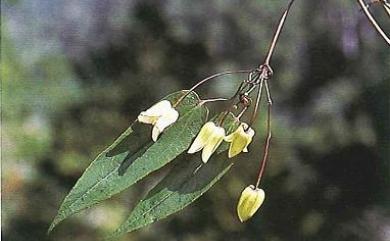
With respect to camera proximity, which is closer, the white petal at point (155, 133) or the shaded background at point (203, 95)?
the white petal at point (155, 133)

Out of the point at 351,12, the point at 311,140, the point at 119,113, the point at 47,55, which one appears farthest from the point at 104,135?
the point at 351,12

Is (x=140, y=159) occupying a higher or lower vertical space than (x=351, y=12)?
higher

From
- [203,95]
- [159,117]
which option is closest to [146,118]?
[159,117]

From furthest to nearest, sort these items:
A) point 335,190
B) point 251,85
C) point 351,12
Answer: point 335,190 → point 351,12 → point 251,85

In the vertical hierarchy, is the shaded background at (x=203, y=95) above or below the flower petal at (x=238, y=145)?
below

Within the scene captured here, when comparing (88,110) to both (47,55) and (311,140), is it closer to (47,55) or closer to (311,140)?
(47,55)

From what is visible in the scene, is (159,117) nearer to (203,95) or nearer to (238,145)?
(238,145)

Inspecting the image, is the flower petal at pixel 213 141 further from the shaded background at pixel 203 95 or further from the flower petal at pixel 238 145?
→ the shaded background at pixel 203 95

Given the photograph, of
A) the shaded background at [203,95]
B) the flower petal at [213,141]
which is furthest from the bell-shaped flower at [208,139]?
the shaded background at [203,95]
